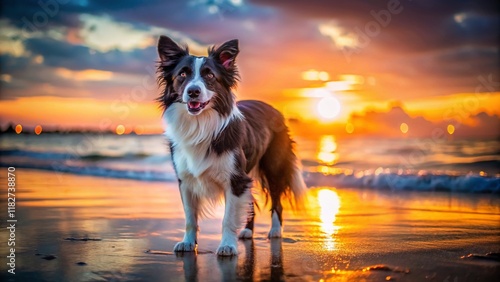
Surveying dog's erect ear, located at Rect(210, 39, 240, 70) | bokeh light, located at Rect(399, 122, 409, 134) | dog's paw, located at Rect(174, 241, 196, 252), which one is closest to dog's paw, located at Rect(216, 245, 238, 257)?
dog's paw, located at Rect(174, 241, 196, 252)

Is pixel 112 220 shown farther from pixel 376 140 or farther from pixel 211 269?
pixel 376 140

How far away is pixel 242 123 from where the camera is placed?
220 inches

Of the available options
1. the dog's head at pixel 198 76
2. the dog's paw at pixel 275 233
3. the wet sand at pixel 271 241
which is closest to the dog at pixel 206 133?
the dog's head at pixel 198 76

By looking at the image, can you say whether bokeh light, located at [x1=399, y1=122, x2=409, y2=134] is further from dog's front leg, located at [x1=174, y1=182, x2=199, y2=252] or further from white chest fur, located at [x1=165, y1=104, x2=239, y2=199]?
white chest fur, located at [x1=165, y1=104, x2=239, y2=199]

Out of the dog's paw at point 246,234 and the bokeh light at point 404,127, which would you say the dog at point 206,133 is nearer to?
the dog's paw at point 246,234

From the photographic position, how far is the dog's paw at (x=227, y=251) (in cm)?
500

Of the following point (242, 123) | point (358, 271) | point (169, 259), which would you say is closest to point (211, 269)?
point (169, 259)

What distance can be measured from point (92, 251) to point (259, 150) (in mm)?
2117

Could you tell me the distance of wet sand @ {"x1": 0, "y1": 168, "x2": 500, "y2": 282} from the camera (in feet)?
13.9

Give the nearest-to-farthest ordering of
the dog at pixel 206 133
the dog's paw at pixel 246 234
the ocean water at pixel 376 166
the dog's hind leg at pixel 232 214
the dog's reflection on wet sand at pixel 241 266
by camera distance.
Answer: the dog's reflection on wet sand at pixel 241 266
the dog at pixel 206 133
the dog's hind leg at pixel 232 214
the dog's paw at pixel 246 234
the ocean water at pixel 376 166

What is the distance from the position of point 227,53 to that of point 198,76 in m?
0.51

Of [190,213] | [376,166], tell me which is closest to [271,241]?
[190,213]

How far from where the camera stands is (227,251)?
5016mm

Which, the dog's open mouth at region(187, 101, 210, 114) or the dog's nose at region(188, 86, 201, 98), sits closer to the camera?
the dog's nose at region(188, 86, 201, 98)
